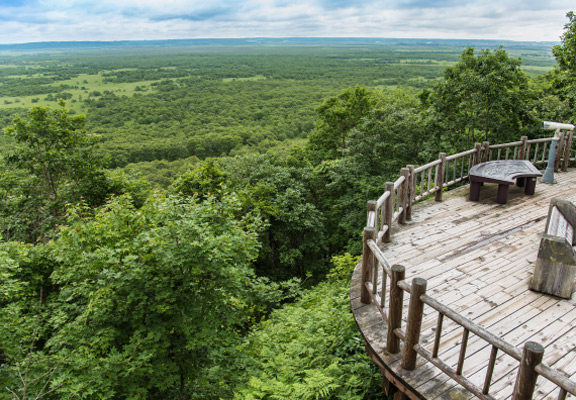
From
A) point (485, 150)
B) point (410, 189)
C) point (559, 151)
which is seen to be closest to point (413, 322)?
point (410, 189)

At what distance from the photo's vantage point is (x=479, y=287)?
4.86m

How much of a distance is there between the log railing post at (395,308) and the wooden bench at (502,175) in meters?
4.95

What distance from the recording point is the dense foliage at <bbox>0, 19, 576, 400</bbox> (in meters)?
5.36

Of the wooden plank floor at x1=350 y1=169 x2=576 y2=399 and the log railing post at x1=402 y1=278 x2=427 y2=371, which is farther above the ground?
the log railing post at x1=402 y1=278 x2=427 y2=371

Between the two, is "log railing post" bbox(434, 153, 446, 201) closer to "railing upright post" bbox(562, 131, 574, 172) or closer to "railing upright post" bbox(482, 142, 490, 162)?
"railing upright post" bbox(482, 142, 490, 162)

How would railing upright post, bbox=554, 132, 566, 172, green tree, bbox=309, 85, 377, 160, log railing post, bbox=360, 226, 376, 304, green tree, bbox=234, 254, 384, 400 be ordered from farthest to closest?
green tree, bbox=309, 85, 377, 160 < railing upright post, bbox=554, 132, 566, 172 < log railing post, bbox=360, 226, 376, 304 < green tree, bbox=234, 254, 384, 400

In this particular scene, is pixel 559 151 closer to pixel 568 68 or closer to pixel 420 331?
pixel 568 68

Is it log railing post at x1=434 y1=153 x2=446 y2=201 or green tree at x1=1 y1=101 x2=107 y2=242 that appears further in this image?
green tree at x1=1 y1=101 x2=107 y2=242

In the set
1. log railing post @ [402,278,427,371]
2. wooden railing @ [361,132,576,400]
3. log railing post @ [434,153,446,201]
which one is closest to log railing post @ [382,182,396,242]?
wooden railing @ [361,132,576,400]

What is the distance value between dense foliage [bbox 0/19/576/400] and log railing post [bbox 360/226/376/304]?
2.96 ft

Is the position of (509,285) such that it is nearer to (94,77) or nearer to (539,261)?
(539,261)

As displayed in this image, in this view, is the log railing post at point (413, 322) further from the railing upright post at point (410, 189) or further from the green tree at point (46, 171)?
the green tree at point (46, 171)

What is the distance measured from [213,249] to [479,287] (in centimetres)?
379

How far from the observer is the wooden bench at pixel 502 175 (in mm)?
7359
